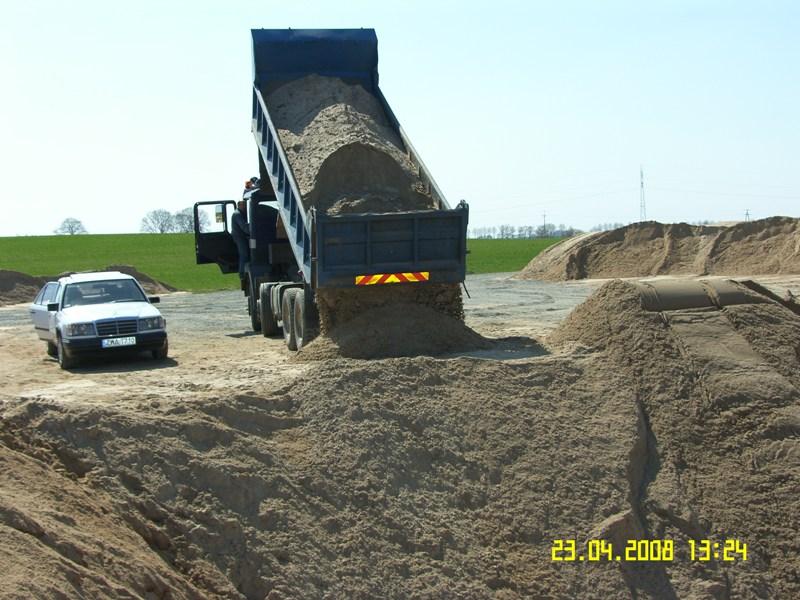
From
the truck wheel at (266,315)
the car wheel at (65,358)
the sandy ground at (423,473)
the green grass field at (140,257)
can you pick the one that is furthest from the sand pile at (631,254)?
the car wheel at (65,358)

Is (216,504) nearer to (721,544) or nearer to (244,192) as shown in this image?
(721,544)

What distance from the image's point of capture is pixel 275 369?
14.0 metres

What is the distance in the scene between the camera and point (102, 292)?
1695 centimetres

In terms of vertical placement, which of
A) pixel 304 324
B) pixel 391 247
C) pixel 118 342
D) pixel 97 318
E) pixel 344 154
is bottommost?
pixel 118 342

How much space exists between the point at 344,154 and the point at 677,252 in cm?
2631

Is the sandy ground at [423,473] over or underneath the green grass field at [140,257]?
underneath

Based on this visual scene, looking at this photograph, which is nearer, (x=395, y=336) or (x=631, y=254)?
(x=395, y=336)

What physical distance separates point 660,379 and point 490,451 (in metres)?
2.60

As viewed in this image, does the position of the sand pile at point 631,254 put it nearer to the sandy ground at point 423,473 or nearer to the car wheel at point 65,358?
the sandy ground at point 423,473

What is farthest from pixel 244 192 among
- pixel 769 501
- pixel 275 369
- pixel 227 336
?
pixel 769 501

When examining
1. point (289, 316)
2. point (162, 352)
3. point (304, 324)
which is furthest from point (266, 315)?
point (304, 324)

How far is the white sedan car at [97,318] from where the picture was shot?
602 inches
